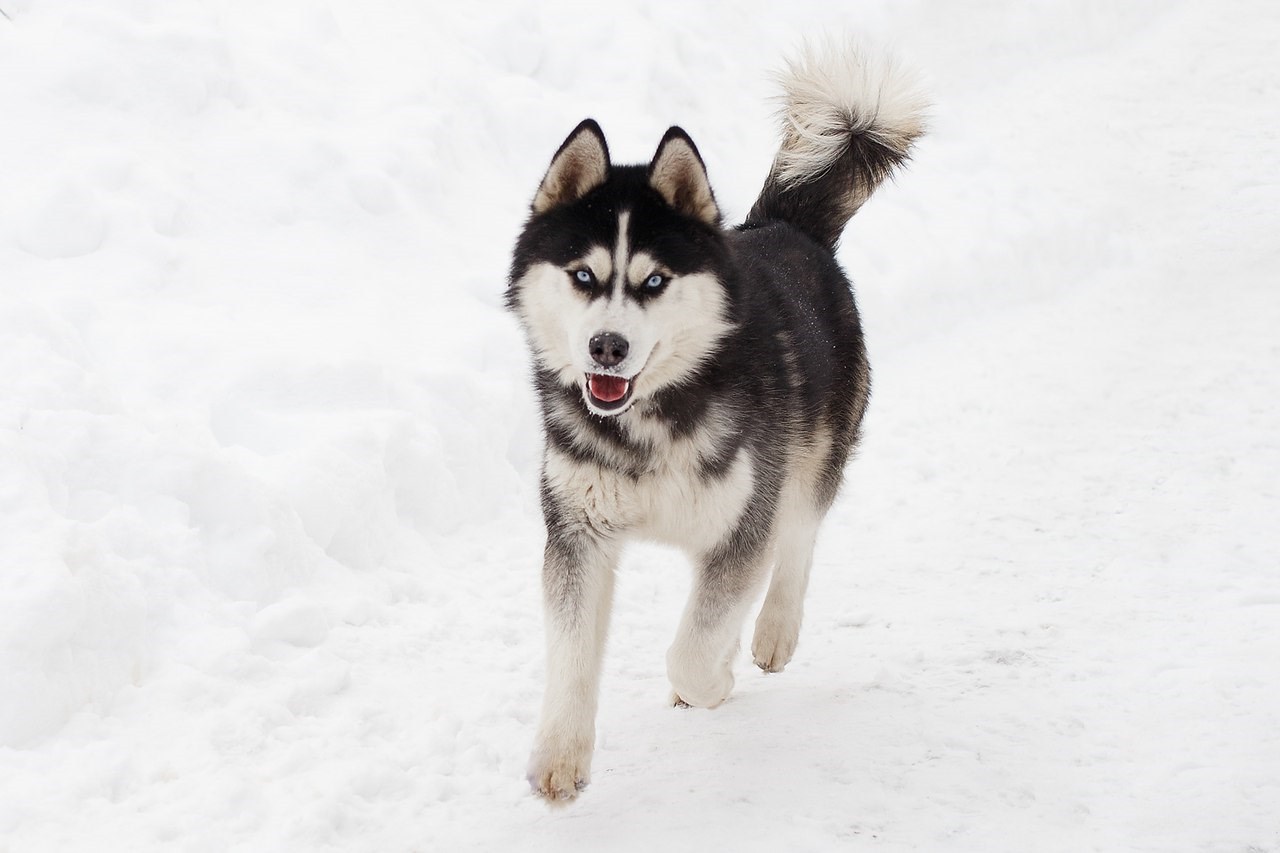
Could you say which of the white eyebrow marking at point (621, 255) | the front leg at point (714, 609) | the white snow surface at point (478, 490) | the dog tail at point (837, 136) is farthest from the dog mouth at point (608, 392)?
the dog tail at point (837, 136)

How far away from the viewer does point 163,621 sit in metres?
3.57

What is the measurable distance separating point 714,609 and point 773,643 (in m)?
0.71

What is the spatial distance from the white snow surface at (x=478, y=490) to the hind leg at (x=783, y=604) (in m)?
0.14

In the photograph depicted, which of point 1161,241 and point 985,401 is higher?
point 1161,241

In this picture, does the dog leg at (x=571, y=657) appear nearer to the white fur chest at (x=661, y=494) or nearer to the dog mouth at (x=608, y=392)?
the white fur chest at (x=661, y=494)

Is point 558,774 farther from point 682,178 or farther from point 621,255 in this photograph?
point 682,178

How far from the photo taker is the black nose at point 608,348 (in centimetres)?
290

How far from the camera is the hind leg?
3988 mm

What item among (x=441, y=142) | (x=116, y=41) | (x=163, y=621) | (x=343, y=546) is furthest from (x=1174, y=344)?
(x=116, y=41)

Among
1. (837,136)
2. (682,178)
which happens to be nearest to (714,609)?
(682,178)

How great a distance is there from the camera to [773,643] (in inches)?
157

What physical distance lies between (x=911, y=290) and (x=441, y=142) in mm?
3085

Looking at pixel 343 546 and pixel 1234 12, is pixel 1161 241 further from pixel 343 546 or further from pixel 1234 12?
pixel 343 546

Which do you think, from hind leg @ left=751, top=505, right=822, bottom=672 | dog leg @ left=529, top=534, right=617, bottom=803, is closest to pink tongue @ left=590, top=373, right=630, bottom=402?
dog leg @ left=529, top=534, right=617, bottom=803
